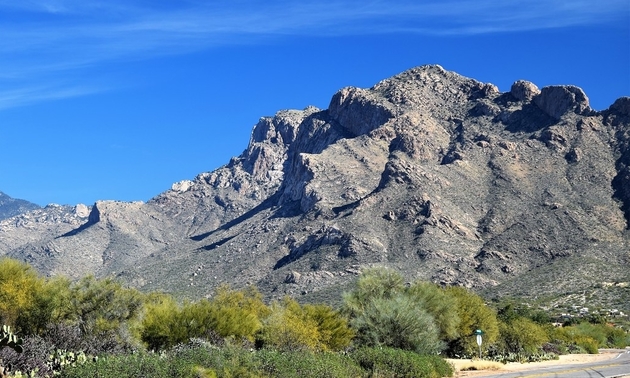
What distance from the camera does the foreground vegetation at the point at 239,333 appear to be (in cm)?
2542

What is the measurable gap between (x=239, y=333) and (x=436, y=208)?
86.2 m

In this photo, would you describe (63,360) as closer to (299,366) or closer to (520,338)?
(299,366)

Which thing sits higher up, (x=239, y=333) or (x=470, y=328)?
(x=239, y=333)

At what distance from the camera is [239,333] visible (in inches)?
1581

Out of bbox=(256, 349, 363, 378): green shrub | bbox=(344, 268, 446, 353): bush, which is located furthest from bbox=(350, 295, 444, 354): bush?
bbox=(256, 349, 363, 378): green shrub

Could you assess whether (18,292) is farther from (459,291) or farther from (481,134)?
(481,134)

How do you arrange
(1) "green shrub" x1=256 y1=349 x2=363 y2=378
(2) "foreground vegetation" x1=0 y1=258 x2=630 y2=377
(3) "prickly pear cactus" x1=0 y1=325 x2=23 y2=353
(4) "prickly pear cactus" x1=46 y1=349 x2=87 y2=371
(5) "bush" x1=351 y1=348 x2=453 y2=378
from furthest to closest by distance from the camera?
(5) "bush" x1=351 y1=348 x2=453 y2=378
(1) "green shrub" x1=256 y1=349 x2=363 y2=378
(2) "foreground vegetation" x1=0 y1=258 x2=630 y2=377
(4) "prickly pear cactus" x1=46 y1=349 x2=87 y2=371
(3) "prickly pear cactus" x1=0 y1=325 x2=23 y2=353

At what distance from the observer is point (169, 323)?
3869 centimetres

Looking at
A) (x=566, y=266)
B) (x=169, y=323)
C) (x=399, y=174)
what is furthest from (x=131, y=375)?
(x=399, y=174)

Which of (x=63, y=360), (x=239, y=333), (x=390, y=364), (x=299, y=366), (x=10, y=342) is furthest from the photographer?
(x=239, y=333)

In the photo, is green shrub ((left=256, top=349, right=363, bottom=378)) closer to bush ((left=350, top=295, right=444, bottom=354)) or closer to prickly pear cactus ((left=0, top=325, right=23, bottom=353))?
prickly pear cactus ((left=0, top=325, right=23, bottom=353))

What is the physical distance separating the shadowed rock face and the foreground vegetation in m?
47.5

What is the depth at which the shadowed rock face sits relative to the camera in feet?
363

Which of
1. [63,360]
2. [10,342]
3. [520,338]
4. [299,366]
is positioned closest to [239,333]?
[299,366]
